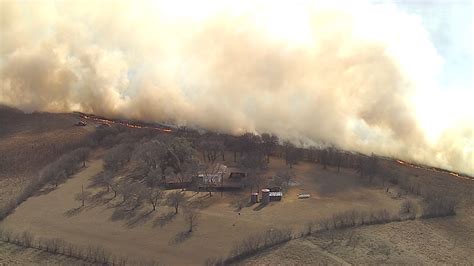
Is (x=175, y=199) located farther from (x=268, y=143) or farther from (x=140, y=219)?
(x=268, y=143)

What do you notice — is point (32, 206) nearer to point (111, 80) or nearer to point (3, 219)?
point (3, 219)

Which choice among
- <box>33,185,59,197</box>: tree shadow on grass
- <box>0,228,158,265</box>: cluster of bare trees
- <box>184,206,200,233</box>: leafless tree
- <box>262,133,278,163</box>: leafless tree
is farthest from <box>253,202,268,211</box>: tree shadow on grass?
<box>33,185,59,197</box>: tree shadow on grass

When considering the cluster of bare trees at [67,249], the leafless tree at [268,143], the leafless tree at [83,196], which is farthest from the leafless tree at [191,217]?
the leafless tree at [268,143]

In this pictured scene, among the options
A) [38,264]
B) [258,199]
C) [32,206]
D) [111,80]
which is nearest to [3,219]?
[32,206]

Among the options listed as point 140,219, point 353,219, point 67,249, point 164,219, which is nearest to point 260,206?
point 353,219

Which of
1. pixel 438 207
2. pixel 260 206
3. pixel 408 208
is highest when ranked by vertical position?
pixel 438 207
